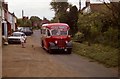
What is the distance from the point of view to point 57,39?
107ft

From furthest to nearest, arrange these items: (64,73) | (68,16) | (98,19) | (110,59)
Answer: (68,16)
(98,19)
(110,59)
(64,73)

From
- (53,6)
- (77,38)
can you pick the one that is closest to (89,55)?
(77,38)

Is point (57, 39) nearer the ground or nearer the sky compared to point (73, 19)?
nearer the ground

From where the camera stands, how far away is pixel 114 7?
20812 millimetres

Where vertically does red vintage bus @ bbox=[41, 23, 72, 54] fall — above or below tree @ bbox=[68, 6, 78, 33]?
below

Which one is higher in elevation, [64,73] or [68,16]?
[68,16]

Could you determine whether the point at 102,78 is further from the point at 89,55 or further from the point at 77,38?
the point at 77,38

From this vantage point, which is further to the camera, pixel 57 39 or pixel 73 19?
pixel 73 19

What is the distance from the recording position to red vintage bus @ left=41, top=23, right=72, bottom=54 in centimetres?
3225

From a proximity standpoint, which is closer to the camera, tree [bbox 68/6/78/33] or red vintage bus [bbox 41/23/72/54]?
red vintage bus [bbox 41/23/72/54]

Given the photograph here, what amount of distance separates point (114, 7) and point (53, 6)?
7591 cm

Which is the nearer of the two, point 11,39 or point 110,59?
point 110,59

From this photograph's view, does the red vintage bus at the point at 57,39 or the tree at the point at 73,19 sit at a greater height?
the tree at the point at 73,19

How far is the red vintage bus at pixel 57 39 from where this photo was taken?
32250mm
